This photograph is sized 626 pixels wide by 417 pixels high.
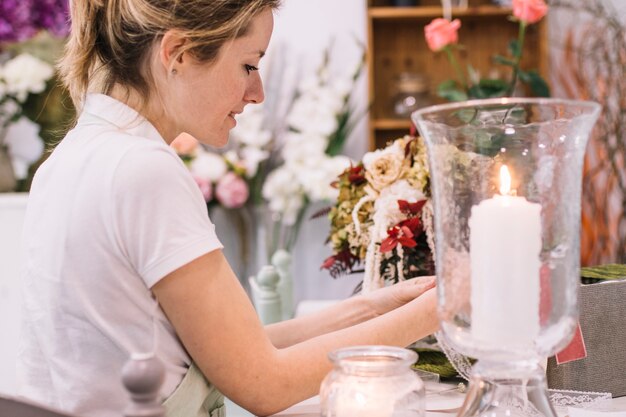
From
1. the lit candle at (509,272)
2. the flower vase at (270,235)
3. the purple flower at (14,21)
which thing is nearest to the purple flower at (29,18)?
the purple flower at (14,21)

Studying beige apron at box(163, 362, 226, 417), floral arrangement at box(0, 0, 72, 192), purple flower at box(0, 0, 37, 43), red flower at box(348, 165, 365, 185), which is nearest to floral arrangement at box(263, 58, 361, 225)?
floral arrangement at box(0, 0, 72, 192)

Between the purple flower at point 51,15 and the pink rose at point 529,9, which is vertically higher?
the purple flower at point 51,15

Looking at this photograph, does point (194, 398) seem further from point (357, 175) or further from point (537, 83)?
point (537, 83)

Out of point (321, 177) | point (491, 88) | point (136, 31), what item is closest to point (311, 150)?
point (321, 177)

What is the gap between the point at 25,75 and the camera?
3049 millimetres

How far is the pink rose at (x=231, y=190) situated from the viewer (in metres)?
3.33

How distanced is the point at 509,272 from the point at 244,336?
388mm

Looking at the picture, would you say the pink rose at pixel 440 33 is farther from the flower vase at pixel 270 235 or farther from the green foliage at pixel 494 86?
the flower vase at pixel 270 235

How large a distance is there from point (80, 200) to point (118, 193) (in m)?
0.06

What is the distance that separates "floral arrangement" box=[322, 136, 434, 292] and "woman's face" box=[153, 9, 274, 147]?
0.32 metres

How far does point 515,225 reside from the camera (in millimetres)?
796

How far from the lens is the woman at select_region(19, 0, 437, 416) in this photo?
3.35 ft

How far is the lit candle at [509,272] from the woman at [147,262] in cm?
35

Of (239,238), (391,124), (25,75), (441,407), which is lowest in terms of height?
(239,238)
